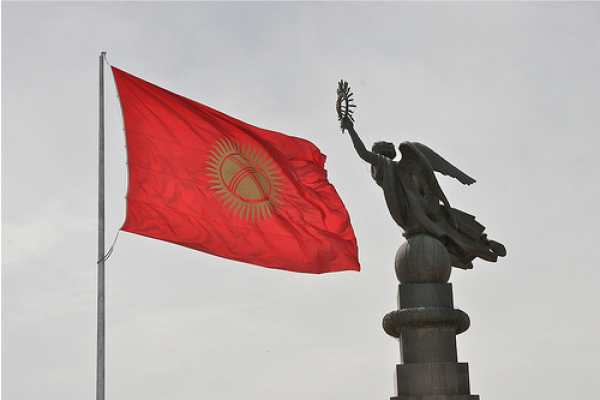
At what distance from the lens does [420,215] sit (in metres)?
16.6

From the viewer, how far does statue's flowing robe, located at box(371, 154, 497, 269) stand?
16.6 meters

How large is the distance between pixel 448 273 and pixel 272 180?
421cm

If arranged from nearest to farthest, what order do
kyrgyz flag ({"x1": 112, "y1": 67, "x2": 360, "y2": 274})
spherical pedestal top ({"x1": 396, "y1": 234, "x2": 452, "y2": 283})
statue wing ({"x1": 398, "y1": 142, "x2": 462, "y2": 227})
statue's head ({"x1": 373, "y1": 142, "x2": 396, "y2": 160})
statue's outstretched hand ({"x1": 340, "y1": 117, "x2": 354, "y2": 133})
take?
kyrgyz flag ({"x1": 112, "y1": 67, "x2": 360, "y2": 274}) < spherical pedestal top ({"x1": 396, "y1": 234, "x2": 452, "y2": 283}) < statue wing ({"x1": 398, "y1": 142, "x2": 462, "y2": 227}) < statue's outstretched hand ({"x1": 340, "y1": 117, "x2": 354, "y2": 133}) < statue's head ({"x1": 373, "y1": 142, "x2": 396, "y2": 160})

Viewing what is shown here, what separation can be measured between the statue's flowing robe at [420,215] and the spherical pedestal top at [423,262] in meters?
0.38

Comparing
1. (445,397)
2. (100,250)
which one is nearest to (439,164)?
(445,397)

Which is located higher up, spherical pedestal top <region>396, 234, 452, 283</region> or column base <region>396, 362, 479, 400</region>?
spherical pedestal top <region>396, 234, 452, 283</region>

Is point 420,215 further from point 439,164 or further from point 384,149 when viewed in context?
point 384,149

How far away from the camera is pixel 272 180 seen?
59.1 feet

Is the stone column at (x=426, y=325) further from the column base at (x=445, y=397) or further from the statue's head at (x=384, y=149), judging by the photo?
the statue's head at (x=384, y=149)

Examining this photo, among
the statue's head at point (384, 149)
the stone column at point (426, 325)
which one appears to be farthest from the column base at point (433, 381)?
the statue's head at point (384, 149)

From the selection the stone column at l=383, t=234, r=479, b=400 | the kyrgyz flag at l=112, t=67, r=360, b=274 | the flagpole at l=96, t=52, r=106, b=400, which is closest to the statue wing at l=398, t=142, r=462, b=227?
the stone column at l=383, t=234, r=479, b=400

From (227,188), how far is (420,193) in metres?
3.83

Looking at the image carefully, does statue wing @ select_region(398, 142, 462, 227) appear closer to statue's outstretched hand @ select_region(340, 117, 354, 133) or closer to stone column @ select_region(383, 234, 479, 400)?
stone column @ select_region(383, 234, 479, 400)

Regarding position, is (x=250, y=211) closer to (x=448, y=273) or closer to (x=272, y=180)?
(x=272, y=180)
